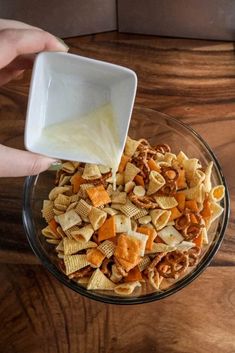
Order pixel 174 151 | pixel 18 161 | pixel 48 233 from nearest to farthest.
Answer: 1. pixel 18 161
2. pixel 48 233
3. pixel 174 151

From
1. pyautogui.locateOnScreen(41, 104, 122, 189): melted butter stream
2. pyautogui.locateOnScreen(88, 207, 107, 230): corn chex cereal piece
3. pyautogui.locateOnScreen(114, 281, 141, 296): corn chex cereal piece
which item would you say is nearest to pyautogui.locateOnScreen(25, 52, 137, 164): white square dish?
pyautogui.locateOnScreen(41, 104, 122, 189): melted butter stream

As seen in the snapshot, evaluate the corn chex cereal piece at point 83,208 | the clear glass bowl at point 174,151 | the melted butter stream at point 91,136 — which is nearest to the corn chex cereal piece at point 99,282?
the clear glass bowl at point 174,151

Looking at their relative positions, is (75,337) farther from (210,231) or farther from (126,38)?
(126,38)

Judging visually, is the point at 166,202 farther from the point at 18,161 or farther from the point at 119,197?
the point at 18,161

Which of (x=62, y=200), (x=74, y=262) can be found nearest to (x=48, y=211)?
(x=62, y=200)

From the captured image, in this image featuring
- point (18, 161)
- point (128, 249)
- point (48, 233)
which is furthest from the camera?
point (48, 233)

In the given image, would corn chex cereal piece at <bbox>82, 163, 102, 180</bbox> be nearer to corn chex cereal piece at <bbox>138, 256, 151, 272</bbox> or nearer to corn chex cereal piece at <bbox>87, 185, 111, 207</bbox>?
corn chex cereal piece at <bbox>87, 185, 111, 207</bbox>

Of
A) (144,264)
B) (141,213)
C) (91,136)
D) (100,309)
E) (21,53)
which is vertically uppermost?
(21,53)

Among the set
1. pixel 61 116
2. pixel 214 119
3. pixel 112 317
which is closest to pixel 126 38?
pixel 214 119
